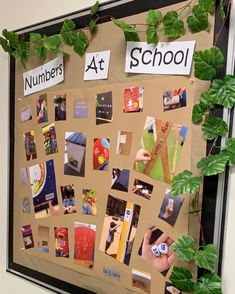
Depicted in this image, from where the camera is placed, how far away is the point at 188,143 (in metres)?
1.00

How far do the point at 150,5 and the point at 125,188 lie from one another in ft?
1.87

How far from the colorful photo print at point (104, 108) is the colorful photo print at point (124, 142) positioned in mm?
68

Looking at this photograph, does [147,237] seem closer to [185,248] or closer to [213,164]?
[185,248]

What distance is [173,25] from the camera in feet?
3.28

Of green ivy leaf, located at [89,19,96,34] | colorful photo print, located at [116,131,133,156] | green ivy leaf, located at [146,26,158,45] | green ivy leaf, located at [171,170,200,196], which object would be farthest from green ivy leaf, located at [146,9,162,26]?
green ivy leaf, located at [171,170,200,196]

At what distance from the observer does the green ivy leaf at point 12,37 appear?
145 cm

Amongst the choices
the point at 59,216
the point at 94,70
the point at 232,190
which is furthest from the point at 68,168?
the point at 232,190

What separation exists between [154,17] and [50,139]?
620mm

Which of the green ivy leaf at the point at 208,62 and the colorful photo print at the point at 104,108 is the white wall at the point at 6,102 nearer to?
the colorful photo print at the point at 104,108

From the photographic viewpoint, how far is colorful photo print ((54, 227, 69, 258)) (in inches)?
52.7

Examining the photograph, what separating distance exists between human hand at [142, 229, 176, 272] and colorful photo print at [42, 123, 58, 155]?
0.51 metres

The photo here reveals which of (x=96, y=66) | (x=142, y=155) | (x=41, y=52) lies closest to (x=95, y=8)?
(x=96, y=66)

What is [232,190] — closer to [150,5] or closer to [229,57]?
[229,57]

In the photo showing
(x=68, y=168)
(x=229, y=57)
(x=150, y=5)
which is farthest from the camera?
(x=68, y=168)
